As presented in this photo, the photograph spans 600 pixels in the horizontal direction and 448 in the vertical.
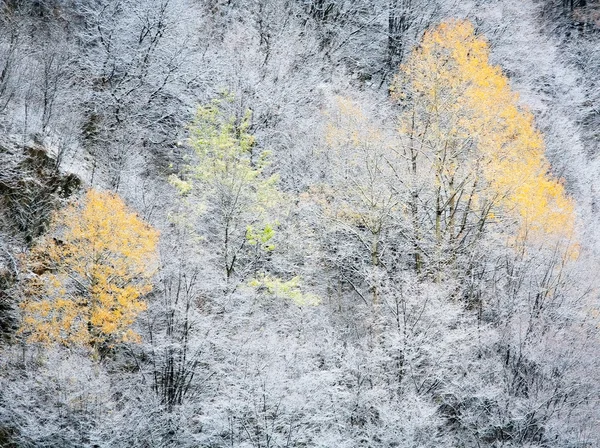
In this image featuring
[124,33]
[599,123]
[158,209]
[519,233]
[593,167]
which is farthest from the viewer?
[599,123]

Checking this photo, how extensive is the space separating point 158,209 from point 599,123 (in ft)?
97.9

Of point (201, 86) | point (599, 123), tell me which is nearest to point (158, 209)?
point (201, 86)

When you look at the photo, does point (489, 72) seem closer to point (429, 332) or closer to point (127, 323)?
point (429, 332)

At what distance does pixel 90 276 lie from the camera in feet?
53.5

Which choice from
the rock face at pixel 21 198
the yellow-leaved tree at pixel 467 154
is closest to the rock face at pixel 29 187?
the rock face at pixel 21 198

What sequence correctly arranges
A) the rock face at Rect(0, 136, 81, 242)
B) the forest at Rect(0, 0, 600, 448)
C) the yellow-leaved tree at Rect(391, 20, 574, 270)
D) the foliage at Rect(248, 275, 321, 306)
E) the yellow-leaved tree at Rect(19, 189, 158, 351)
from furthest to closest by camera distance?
the yellow-leaved tree at Rect(391, 20, 574, 270) → the foliage at Rect(248, 275, 321, 306) → the rock face at Rect(0, 136, 81, 242) → the forest at Rect(0, 0, 600, 448) → the yellow-leaved tree at Rect(19, 189, 158, 351)

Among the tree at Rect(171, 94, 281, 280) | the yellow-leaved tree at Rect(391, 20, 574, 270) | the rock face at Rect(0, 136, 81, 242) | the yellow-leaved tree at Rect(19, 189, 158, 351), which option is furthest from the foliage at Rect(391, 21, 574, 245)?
the rock face at Rect(0, 136, 81, 242)

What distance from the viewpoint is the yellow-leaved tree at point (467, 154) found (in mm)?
19734

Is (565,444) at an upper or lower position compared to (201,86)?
lower

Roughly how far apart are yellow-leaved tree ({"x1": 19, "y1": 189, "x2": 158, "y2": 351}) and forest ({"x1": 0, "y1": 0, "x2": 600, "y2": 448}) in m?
0.07

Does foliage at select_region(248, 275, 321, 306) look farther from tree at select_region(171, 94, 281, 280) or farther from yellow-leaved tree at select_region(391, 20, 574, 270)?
yellow-leaved tree at select_region(391, 20, 574, 270)

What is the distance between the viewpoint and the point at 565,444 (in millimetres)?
16375

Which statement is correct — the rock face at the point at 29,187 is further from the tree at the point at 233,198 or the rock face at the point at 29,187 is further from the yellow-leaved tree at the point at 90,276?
the tree at the point at 233,198

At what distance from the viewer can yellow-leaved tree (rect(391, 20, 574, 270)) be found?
1973cm
